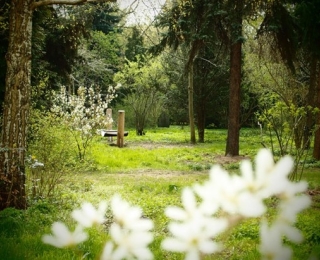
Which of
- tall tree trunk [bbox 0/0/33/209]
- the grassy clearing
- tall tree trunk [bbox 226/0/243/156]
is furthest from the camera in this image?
tall tree trunk [bbox 226/0/243/156]

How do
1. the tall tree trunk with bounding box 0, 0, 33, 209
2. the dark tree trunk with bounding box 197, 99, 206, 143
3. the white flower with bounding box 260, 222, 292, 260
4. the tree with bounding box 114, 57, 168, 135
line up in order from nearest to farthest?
1. the white flower with bounding box 260, 222, 292, 260
2. the tall tree trunk with bounding box 0, 0, 33, 209
3. the dark tree trunk with bounding box 197, 99, 206, 143
4. the tree with bounding box 114, 57, 168, 135

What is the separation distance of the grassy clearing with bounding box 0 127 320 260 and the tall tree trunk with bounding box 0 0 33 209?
0.55 meters

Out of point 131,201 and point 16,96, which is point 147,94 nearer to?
point 131,201

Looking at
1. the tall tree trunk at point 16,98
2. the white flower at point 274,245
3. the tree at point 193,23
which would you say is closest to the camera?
Result: the white flower at point 274,245

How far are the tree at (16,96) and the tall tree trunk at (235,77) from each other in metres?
7.52

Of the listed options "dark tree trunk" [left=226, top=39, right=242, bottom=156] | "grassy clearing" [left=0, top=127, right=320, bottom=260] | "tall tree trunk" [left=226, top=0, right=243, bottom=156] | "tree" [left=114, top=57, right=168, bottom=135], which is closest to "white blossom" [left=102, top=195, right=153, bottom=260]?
"grassy clearing" [left=0, top=127, right=320, bottom=260]

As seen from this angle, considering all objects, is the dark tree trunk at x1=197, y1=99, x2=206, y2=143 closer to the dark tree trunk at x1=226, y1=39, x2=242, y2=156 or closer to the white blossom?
the dark tree trunk at x1=226, y1=39, x2=242, y2=156

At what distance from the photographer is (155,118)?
1015 inches

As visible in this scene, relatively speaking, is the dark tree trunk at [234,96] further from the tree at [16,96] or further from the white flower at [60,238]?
the white flower at [60,238]

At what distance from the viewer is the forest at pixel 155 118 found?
1.57 ft

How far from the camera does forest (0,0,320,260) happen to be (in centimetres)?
48

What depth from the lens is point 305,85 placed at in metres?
16.1

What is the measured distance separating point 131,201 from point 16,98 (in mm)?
2441

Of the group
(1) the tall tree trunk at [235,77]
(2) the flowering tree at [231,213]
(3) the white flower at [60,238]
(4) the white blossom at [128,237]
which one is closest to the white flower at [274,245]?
(2) the flowering tree at [231,213]
